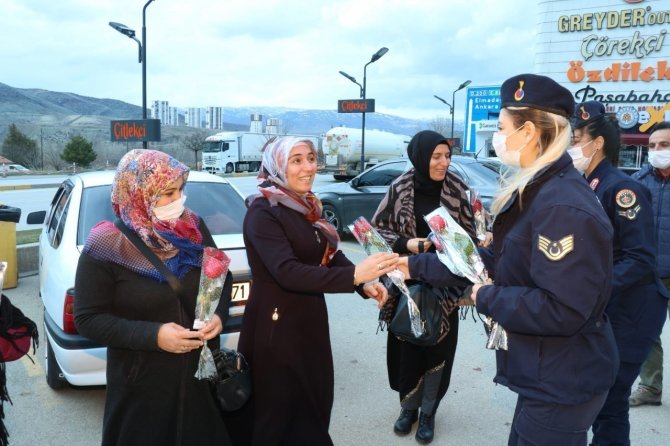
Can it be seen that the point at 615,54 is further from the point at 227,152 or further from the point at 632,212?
the point at 227,152

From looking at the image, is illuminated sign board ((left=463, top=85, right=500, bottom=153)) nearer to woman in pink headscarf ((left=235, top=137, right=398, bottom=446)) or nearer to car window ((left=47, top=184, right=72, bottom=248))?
car window ((left=47, top=184, right=72, bottom=248))

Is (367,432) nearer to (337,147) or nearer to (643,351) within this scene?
(643,351)

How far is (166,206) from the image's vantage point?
225 centimetres

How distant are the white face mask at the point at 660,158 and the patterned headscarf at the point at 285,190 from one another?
2.28 meters

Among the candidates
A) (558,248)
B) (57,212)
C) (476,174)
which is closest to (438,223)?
(558,248)

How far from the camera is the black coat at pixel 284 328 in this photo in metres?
2.36

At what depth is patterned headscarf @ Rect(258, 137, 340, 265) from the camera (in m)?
2.44

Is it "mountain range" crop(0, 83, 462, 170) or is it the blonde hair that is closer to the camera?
the blonde hair

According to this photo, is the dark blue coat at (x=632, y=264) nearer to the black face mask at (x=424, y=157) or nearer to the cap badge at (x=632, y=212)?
the cap badge at (x=632, y=212)

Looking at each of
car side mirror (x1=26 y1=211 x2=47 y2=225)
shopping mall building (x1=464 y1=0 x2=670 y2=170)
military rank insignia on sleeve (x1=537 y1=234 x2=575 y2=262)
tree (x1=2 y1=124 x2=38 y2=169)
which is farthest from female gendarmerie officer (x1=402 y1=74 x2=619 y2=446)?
tree (x1=2 y1=124 x2=38 y2=169)

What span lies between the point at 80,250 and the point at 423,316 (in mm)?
2329

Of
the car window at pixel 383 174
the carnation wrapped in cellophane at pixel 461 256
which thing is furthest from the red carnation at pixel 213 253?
the car window at pixel 383 174

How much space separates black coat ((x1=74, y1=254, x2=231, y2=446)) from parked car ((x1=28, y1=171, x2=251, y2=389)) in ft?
3.43

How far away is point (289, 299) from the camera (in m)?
2.43
